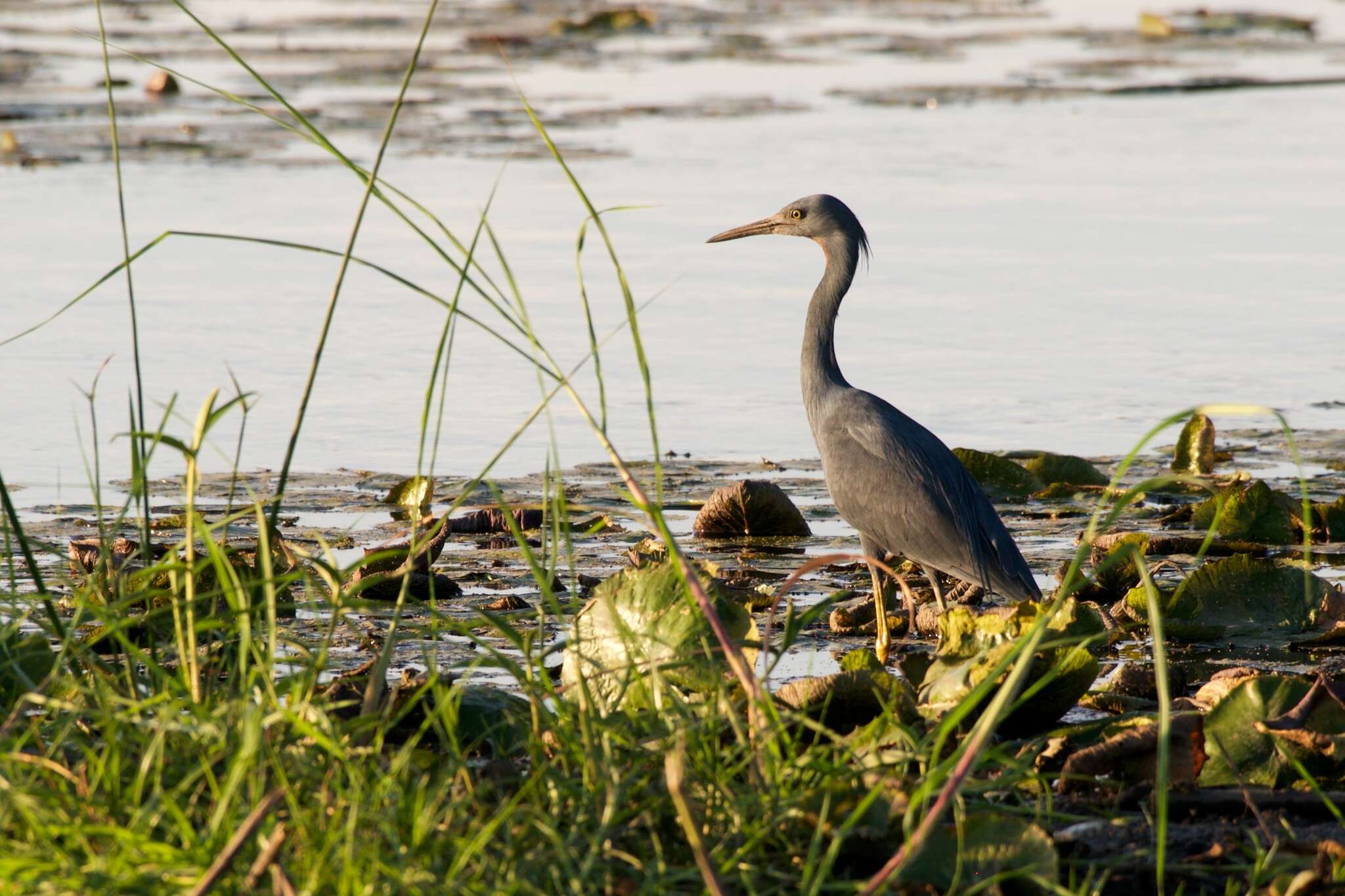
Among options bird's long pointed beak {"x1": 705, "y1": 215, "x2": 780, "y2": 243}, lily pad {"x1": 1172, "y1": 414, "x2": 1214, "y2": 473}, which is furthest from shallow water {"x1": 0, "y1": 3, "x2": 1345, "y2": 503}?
bird's long pointed beak {"x1": 705, "y1": 215, "x2": 780, "y2": 243}

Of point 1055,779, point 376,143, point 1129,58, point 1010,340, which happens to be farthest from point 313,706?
point 1129,58

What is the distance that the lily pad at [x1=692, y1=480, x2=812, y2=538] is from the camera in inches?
227

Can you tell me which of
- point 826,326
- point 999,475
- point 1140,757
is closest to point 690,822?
point 1140,757

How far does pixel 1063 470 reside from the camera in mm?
6328

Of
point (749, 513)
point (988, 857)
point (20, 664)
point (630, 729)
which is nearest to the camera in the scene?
point (988, 857)

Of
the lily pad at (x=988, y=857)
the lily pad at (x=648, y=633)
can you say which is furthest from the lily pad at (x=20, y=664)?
the lily pad at (x=988, y=857)

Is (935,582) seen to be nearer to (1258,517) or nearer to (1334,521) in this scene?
(1258,517)

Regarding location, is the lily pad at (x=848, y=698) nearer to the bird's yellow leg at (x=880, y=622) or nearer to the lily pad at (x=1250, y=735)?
the lily pad at (x=1250, y=735)

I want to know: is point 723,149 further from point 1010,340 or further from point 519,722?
point 519,722

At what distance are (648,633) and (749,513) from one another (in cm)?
226

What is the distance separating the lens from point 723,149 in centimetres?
1429

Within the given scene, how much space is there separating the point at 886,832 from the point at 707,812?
301 millimetres

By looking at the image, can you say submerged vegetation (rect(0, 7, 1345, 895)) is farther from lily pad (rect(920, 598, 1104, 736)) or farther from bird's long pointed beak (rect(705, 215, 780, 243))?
bird's long pointed beak (rect(705, 215, 780, 243))

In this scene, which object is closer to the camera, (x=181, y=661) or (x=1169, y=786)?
(x=181, y=661)
